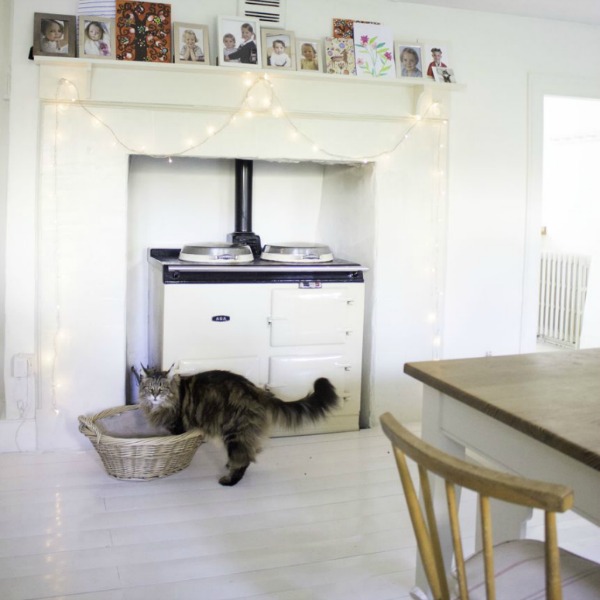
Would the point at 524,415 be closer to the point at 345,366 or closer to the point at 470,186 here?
the point at 345,366

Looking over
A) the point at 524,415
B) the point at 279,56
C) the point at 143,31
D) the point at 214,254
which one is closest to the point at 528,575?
the point at 524,415

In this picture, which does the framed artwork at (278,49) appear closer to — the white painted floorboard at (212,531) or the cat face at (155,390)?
the cat face at (155,390)

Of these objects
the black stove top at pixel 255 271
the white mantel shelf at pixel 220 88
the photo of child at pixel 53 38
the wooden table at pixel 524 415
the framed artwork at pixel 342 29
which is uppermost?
the framed artwork at pixel 342 29

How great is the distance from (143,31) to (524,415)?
101 inches

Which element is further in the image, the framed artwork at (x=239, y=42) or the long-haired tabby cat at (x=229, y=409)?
the framed artwork at (x=239, y=42)

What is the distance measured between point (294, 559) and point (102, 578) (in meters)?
0.60

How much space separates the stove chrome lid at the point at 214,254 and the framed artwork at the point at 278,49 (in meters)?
0.89

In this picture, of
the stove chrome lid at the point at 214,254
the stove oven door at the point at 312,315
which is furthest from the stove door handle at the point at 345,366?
the stove chrome lid at the point at 214,254

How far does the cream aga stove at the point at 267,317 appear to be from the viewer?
3.20 m

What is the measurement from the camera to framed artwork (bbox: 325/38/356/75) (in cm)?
338

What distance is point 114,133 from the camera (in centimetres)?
314

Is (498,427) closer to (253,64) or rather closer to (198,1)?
(253,64)

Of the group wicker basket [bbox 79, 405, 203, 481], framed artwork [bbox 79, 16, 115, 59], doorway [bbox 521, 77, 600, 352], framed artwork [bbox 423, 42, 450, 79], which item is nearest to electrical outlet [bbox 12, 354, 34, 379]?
wicker basket [bbox 79, 405, 203, 481]

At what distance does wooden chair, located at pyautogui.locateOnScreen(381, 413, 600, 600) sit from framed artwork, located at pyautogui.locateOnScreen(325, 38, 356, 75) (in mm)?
2531
